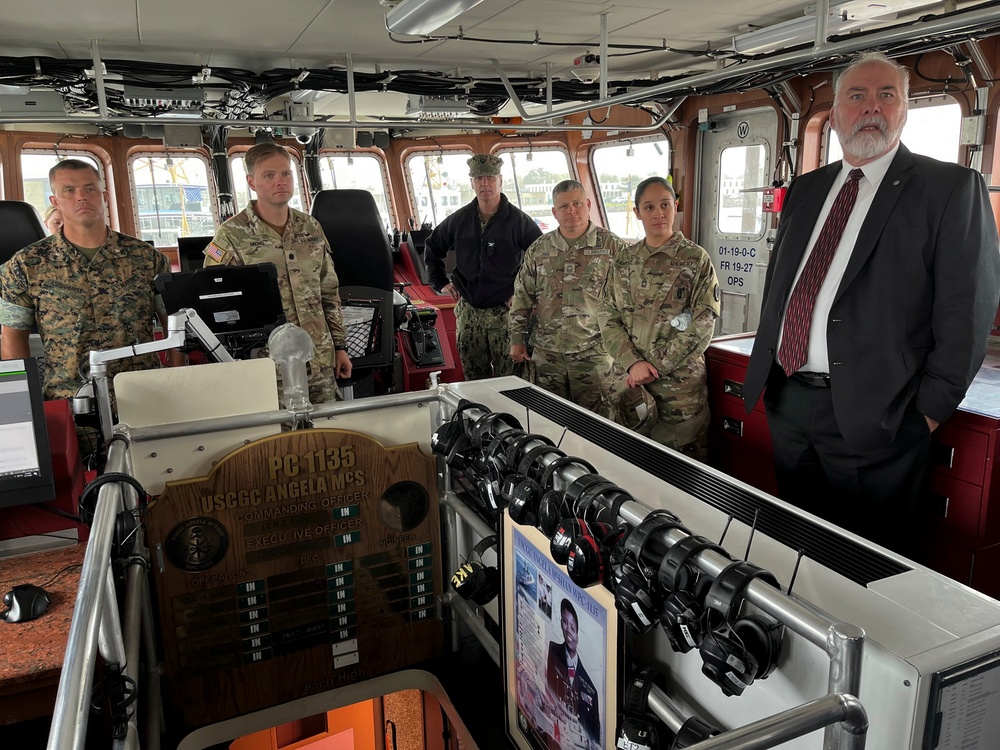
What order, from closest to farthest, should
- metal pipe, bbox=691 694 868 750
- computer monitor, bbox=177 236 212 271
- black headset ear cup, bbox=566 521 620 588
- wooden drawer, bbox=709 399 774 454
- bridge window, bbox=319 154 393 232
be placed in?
1. metal pipe, bbox=691 694 868 750
2. black headset ear cup, bbox=566 521 620 588
3. wooden drawer, bbox=709 399 774 454
4. computer monitor, bbox=177 236 212 271
5. bridge window, bbox=319 154 393 232

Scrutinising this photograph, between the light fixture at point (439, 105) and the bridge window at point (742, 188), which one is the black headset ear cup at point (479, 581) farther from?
the bridge window at point (742, 188)

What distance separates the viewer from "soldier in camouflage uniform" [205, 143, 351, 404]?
3.05 meters

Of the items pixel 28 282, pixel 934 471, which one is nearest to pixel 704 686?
pixel 934 471

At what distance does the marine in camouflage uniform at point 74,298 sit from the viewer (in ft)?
9.44

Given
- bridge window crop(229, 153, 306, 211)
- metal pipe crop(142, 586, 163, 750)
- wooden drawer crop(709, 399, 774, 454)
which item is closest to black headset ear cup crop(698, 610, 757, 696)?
metal pipe crop(142, 586, 163, 750)

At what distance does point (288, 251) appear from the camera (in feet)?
10.3

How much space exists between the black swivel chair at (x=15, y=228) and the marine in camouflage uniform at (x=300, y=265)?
1.96 m

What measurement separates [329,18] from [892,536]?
3.59 metres

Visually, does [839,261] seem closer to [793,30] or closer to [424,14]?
[424,14]

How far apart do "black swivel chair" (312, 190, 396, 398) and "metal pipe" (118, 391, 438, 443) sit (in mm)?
2021

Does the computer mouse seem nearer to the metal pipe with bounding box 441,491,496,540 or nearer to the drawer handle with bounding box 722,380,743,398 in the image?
the metal pipe with bounding box 441,491,496,540

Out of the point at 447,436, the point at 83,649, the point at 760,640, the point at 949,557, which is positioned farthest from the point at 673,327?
the point at 83,649

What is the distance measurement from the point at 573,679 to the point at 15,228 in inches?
174

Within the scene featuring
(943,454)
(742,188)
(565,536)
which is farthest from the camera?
(742,188)
